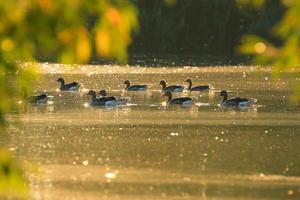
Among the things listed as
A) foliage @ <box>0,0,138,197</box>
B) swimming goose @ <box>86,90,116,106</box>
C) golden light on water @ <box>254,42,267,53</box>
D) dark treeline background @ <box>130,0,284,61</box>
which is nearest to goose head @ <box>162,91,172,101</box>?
swimming goose @ <box>86,90,116,106</box>

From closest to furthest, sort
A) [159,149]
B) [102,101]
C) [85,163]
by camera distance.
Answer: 1. [85,163]
2. [159,149]
3. [102,101]

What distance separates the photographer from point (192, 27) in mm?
76312

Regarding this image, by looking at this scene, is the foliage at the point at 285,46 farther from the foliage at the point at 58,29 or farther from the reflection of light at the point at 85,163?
the reflection of light at the point at 85,163

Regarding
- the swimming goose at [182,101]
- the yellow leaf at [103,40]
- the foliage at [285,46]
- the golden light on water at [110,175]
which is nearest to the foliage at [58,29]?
the yellow leaf at [103,40]

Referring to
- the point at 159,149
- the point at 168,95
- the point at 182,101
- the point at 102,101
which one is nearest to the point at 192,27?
the point at 168,95

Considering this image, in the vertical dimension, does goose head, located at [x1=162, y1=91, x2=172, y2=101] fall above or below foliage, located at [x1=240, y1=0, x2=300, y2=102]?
below

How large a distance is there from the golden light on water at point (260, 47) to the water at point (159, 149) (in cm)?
320

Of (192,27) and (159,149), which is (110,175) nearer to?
(159,149)

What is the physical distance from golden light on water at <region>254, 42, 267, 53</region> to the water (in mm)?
3199

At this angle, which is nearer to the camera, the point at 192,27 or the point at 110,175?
the point at 110,175

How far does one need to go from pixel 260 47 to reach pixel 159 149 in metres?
17.0

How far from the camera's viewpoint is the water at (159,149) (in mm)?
16203

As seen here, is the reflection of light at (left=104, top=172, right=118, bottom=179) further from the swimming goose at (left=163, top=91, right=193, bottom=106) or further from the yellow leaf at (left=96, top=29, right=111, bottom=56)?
the swimming goose at (left=163, top=91, right=193, bottom=106)

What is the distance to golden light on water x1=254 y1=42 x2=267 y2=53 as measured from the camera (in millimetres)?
4407
